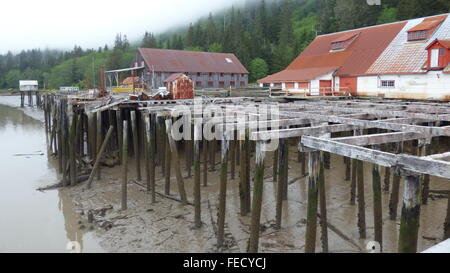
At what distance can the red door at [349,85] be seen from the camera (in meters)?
25.8

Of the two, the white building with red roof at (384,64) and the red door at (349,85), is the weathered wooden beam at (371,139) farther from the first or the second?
the red door at (349,85)

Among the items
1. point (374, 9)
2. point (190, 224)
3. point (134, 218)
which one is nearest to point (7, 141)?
point (134, 218)

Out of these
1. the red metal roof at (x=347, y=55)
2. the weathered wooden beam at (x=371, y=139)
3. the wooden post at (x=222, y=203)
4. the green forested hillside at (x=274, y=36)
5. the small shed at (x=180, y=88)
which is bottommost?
the wooden post at (x=222, y=203)

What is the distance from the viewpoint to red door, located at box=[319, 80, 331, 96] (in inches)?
1037

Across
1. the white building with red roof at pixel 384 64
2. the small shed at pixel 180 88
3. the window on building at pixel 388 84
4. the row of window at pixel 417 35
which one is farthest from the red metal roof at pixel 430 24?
the small shed at pixel 180 88

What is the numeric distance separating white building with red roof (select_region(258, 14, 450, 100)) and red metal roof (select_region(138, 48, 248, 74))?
15662 mm

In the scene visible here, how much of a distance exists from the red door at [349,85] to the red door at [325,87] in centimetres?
89

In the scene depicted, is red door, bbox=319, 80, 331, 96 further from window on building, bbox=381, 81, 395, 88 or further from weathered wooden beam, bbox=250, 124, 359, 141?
weathered wooden beam, bbox=250, 124, 359, 141

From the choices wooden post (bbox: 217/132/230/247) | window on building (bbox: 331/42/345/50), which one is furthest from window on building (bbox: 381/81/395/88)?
wooden post (bbox: 217/132/230/247)

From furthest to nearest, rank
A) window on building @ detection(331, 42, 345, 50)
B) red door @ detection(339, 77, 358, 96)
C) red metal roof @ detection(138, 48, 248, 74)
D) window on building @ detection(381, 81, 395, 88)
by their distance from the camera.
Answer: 1. red metal roof @ detection(138, 48, 248, 74)
2. window on building @ detection(331, 42, 345, 50)
3. red door @ detection(339, 77, 358, 96)
4. window on building @ detection(381, 81, 395, 88)

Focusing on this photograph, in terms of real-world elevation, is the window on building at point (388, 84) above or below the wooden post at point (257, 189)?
above

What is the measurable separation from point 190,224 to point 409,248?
5.57m

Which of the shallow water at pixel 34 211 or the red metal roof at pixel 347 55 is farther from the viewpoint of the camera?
the red metal roof at pixel 347 55

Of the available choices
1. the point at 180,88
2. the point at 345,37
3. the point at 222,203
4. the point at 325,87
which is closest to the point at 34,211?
the point at 222,203
